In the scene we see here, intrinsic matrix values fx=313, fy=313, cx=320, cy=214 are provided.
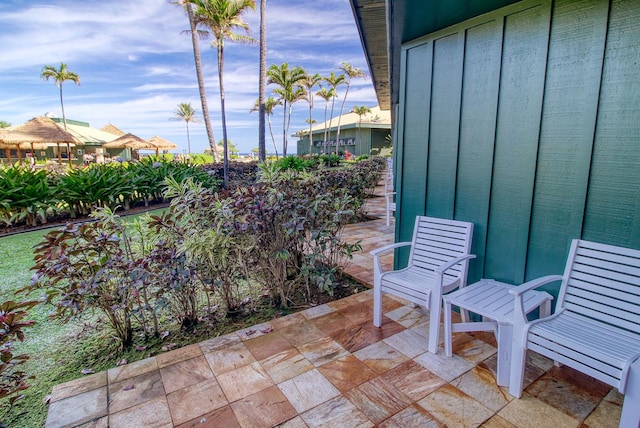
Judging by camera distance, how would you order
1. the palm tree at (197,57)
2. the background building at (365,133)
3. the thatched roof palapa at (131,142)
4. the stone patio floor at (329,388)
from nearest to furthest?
the stone patio floor at (329,388) < the palm tree at (197,57) < the thatched roof palapa at (131,142) < the background building at (365,133)

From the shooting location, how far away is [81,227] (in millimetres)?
2191

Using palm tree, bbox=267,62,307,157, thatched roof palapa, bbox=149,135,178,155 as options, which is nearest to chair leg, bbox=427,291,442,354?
palm tree, bbox=267,62,307,157

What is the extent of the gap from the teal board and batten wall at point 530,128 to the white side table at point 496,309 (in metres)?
0.26

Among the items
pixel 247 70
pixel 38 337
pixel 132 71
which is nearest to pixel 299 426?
pixel 38 337

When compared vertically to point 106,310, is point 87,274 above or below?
above

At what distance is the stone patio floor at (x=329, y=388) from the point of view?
166cm

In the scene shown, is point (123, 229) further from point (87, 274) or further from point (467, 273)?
point (467, 273)

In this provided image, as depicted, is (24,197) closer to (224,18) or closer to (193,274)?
(193,274)

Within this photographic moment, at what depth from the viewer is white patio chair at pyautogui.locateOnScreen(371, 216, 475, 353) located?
221 centimetres

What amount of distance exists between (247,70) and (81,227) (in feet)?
77.0

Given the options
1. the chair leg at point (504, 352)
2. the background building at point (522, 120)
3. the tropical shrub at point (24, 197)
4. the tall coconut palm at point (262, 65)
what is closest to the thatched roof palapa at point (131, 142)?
the tall coconut palm at point (262, 65)

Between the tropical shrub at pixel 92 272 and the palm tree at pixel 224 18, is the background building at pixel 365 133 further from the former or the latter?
the tropical shrub at pixel 92 272

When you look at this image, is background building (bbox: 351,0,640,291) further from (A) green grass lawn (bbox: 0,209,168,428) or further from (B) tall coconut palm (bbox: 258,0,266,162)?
(B) tall coconut palm (bbox: 258,0,266,162)

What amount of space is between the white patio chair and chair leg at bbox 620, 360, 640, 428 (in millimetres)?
944
